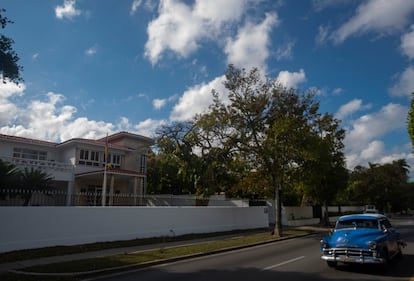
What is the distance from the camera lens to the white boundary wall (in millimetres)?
13398

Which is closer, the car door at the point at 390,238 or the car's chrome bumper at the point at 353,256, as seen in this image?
the car's chrome bumper at the point at 353,256

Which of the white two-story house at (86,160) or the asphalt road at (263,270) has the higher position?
the white two-story house at (86,160)

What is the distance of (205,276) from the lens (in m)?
9.50

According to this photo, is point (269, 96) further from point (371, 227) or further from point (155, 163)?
point (155, 163)

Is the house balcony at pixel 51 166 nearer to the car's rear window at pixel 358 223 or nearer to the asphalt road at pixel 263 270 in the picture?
the asphalt road at pixel 263 270

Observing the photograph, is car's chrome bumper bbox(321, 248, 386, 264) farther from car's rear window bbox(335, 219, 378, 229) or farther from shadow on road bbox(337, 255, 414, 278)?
car's rear window bbox(335, 219, 378, 229)

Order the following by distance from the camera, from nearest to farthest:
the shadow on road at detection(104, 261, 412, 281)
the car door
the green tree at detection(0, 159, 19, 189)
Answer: the shadow on road at detection(104, 261, 412, 281) → the car door → the green tree at detection(0, 159, 19, 189)

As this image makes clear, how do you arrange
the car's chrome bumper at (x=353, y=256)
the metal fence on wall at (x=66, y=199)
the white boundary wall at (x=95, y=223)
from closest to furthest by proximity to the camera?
the car's chrome bumper at (x=353, y=256) → the white boundary wall at (x=95, y=223) → the metal fence on wall at (x=66, y=199)

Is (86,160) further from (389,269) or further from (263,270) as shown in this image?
(389,269)

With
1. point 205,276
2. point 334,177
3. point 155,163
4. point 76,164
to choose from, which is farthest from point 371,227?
point 155,163

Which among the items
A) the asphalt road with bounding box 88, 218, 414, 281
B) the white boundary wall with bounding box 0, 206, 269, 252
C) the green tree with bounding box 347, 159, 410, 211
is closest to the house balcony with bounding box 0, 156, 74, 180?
the white boundary wall with bounding box 0, 206, 269, 252

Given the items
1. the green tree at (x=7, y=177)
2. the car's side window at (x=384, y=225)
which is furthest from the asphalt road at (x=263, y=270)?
the green tree at (x=7, y=177)

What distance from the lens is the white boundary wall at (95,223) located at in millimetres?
13398

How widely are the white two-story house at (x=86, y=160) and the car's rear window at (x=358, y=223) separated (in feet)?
51.7
